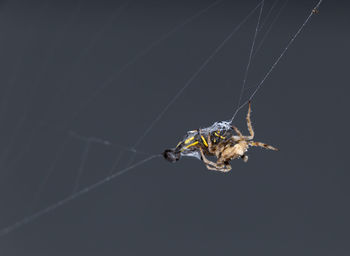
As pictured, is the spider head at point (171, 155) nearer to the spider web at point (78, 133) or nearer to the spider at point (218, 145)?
the spider at point (218, 145)

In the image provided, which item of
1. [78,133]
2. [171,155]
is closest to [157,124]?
[78,133]

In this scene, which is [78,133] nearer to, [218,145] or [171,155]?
[171,155]

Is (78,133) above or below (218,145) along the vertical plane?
above

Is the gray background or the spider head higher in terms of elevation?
the gray background

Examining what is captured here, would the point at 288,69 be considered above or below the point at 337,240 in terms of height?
above

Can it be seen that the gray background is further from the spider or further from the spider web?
the spider

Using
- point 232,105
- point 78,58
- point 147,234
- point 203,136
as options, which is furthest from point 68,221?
point 203,136

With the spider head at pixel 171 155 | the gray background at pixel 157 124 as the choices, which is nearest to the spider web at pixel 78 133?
the gray background at pixel 157 124

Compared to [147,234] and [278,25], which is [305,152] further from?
[147,234]

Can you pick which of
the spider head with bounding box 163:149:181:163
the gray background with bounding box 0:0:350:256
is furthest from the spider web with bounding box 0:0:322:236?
the spider head with bounding box 163:149:181:163

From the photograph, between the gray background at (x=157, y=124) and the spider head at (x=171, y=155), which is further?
the gray background at (x=157, y=124)

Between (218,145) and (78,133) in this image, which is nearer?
(218,145)
